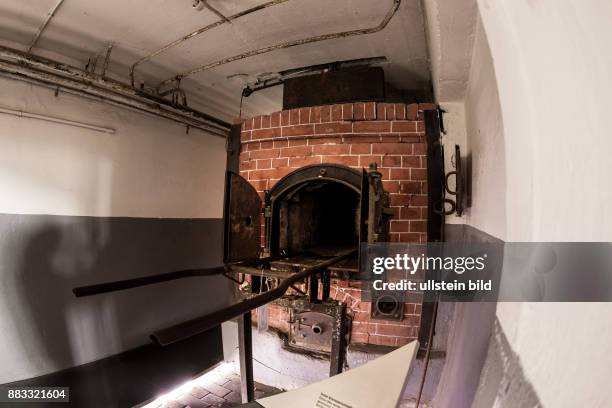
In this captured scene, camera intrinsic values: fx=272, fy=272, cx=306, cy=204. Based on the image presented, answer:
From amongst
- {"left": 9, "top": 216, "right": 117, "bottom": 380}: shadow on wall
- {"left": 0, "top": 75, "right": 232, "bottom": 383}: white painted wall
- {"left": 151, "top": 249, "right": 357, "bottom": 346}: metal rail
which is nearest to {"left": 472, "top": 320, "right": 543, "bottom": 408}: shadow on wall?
{"left": 151, "top": 249, "right": 357, "bottom": 346}: metal rail

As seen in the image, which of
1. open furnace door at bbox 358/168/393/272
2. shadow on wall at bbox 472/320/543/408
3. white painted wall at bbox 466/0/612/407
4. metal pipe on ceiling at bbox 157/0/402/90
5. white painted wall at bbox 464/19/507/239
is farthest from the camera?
metal pipe on ceiling at bbox 157/0/402/90

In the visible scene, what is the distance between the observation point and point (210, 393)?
2.27m

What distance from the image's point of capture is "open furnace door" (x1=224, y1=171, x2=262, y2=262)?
150 cm

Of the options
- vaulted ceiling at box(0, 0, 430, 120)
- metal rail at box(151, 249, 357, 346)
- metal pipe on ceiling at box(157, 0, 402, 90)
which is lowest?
metal rail at box(151, 249, 357, 346)

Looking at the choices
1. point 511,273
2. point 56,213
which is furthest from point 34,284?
point 511,273

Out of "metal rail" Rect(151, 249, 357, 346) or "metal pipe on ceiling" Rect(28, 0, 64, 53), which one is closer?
"metal rail" Rect(151, 249, 357, 346)

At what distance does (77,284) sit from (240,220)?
6.58 ft

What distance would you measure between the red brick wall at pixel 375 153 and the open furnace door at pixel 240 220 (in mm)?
506

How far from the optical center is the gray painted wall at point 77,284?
216 cm

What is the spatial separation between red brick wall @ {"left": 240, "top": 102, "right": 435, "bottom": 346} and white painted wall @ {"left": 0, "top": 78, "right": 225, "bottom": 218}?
1.76 m

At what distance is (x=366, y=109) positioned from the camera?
1932 millimetres

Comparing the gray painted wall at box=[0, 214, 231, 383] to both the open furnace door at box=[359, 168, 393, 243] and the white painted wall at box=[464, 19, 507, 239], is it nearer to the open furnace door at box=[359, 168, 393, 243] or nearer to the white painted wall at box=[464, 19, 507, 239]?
the open furnace door at box=[359, 168, 393, 243]

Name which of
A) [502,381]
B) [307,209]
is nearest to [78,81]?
[307,209]

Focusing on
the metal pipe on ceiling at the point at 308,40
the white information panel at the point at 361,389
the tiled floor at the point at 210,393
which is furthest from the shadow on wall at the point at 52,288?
the white information panel at the point at 361,389
